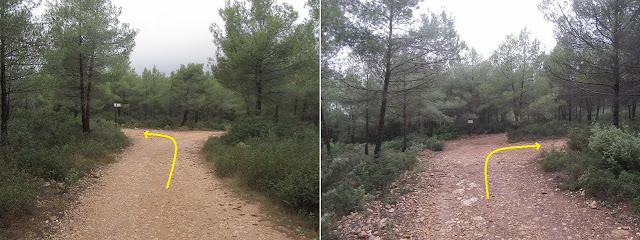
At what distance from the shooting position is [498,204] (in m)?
2.01

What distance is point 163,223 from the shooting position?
2.33 meters

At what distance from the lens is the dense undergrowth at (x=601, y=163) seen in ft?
6.95

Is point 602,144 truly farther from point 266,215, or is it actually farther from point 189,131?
point 189,131

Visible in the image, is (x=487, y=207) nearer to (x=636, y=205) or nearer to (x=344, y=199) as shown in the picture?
(x=636, y=205)

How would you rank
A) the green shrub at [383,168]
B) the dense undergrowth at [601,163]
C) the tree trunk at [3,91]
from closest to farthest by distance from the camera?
the green shrub at [383,168], the dense undergrowth at [601,163], the tree trunk at [3,91]

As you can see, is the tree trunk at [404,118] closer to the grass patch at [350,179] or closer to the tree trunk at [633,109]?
the grass patch at [350,179]

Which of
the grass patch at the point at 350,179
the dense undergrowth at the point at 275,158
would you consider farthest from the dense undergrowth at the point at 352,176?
the dense undergrowth at the point at 275,158

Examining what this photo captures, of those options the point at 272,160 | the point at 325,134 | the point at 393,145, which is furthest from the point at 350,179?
the point at 272,160

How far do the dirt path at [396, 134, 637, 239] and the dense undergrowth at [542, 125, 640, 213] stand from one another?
4.4 inches

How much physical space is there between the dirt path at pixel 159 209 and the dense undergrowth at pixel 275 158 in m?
0.37

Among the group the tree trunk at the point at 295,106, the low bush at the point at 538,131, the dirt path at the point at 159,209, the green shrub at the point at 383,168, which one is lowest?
the dirt path at the point at 159,209

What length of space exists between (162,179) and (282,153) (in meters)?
1.73

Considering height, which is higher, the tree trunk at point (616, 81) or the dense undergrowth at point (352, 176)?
the tree trunk at point (616, 81)

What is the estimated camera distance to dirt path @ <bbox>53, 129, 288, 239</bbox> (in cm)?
217
